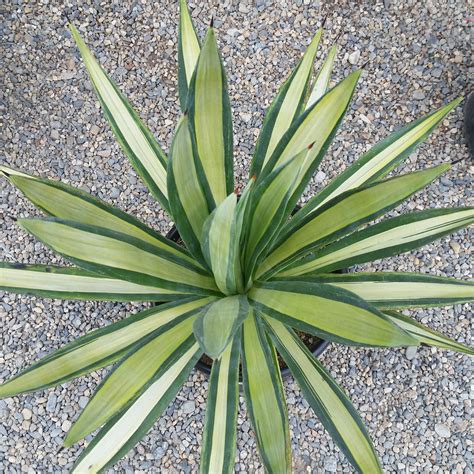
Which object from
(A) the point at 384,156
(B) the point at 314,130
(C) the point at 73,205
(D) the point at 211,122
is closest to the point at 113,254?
(C) the point at 73,205

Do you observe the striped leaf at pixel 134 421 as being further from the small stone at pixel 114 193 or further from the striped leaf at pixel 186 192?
the small stone at pixel 114 193

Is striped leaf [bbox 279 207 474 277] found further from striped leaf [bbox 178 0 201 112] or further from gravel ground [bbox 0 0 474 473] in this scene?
gravel ground [bbox 0 0 474 473]

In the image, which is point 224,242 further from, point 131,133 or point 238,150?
point 238,150

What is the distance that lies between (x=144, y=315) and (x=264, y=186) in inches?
12.2

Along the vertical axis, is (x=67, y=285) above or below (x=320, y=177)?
below

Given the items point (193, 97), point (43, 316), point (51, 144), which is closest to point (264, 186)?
point (193, 97)

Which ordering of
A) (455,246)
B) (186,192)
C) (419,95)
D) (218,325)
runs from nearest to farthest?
1. (218,325)
2. (186,192)
3. (455,246)
4. (419,95)

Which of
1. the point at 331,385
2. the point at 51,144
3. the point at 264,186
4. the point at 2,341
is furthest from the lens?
the point at 51,144

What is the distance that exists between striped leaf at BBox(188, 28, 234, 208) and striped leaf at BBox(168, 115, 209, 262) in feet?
0.05

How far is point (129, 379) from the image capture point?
0.83 metres

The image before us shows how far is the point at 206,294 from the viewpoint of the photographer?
0.94 metres

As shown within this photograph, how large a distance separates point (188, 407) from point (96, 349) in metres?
0.61

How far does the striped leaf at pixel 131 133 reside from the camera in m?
1.00

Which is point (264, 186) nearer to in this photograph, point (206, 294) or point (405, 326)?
point (206, 294)
